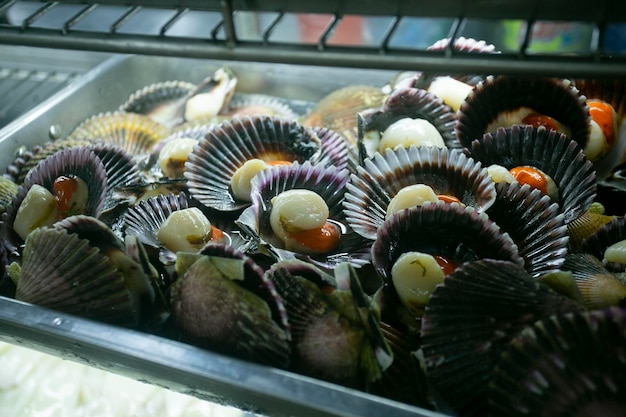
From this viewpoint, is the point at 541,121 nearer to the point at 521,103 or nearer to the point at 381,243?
the point at 521,103

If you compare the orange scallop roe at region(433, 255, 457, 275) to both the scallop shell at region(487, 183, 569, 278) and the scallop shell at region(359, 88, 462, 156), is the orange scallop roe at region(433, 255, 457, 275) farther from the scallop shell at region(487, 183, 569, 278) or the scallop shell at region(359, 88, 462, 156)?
the scallop shell at region(359, 88, 462, 156)

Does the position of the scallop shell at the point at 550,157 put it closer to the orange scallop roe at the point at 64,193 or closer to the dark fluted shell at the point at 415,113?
the dark fluted shell at the point at 415,113

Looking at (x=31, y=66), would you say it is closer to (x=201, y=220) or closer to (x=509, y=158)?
(x=201, y=220)

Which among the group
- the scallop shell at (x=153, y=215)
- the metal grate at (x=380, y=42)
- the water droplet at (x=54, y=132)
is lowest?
the water droplet at (x=54, y=132)

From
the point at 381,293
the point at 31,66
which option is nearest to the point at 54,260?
the point at 381,293

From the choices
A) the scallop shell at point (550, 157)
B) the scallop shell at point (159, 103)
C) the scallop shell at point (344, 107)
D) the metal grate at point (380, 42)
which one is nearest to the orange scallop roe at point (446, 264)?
the scallop shell at point (550, 157)

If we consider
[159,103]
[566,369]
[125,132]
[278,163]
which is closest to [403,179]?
[278,163]

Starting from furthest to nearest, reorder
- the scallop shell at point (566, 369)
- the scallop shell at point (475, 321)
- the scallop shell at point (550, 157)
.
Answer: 1. the scallop shell at point (550, 157)
2. the scallop shell at point (475, 321)
3. the scallop shell at point (566, 369)
